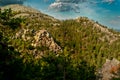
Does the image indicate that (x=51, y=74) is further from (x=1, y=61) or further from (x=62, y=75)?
(x=1, y=61)

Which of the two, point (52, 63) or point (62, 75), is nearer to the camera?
point (52, 63)

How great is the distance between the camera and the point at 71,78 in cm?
11731

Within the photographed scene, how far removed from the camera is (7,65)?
34.3m

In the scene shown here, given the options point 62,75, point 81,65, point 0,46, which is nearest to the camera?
point 0,46

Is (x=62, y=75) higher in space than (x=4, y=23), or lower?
lower

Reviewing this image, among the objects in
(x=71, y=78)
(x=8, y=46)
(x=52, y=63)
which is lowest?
(x=71, y=78)

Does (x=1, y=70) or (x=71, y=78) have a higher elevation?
(x=1, y=70)

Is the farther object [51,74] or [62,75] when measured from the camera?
[62,75]

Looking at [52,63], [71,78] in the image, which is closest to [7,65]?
[52,63]

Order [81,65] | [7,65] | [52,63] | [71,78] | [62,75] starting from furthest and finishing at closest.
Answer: [81,65], [71,78], [62,75], [52,63], [7,65]

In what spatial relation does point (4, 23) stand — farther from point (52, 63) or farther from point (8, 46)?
point (52, 63)

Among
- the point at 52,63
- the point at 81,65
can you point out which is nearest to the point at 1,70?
the point at 52,63

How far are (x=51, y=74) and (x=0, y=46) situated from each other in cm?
7021

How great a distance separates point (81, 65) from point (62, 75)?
2589cm
